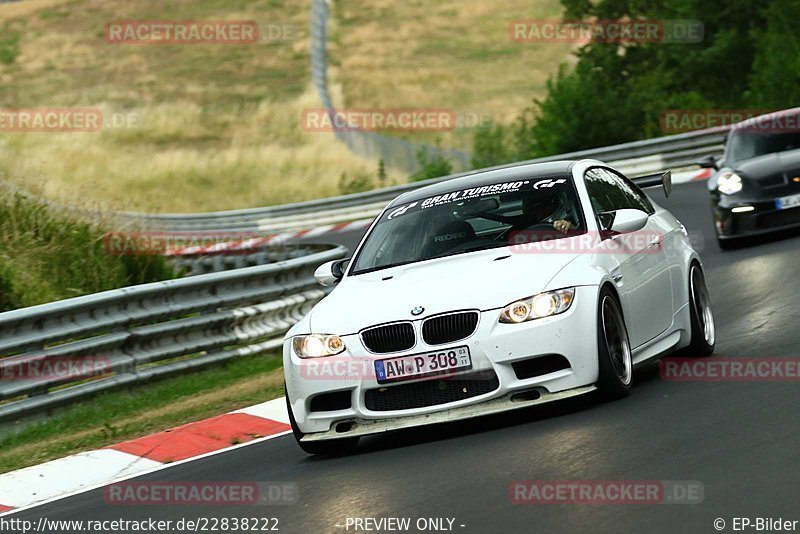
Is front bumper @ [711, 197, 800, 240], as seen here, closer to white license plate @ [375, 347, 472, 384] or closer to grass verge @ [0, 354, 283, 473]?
grass verge @ [0, 354, 283, 473]

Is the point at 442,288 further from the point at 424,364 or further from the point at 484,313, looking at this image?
the point at 424,364

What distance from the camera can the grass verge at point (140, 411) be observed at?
9.64 metres

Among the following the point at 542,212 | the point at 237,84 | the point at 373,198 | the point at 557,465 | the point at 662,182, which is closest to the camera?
the point at 557,465

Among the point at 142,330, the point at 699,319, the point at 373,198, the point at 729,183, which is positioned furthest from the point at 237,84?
the point at 699,319

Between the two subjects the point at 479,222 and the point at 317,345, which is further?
the point at 479,222

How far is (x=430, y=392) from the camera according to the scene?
752 centimetres

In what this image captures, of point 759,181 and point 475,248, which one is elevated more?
point 475,248

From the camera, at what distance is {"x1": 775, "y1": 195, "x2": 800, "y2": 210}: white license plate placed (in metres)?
15.2

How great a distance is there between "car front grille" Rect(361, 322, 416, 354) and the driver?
1329mm

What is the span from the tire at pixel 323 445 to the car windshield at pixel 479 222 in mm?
1139

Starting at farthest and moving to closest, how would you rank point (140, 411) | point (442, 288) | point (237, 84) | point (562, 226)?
1. point (237, 84)
2. point (140, 411)
3. point (562, 226)
4. point (442, 288)

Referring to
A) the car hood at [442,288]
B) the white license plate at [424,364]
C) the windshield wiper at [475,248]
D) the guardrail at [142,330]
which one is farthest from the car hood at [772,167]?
the white license plate at [424,364]

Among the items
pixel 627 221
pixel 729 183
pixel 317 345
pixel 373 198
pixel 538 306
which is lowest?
pixel 373 198

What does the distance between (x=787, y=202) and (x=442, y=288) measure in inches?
337
